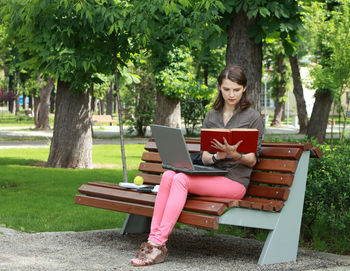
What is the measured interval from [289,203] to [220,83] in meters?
1.12

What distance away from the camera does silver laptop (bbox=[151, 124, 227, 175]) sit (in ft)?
16.6

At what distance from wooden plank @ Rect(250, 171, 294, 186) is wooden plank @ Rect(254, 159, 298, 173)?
49 mm

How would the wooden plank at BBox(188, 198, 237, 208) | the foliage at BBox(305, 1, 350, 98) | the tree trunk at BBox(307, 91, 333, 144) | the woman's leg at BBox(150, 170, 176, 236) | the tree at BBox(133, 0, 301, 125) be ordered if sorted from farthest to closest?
the tree trunk at BBox(307, 91, 333, 144), the foliage at BBox(305, 1, 350, 98), the tree at BBox(133, 0, 301, 125), the woman's leg at BBox(150, 170, 176, 236), the wooden plank at BBox(188, 198, 237, 208)

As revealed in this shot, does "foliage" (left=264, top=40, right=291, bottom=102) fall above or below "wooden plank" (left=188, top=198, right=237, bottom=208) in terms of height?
above

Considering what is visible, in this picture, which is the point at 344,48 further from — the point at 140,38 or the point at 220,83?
the point at 220,83

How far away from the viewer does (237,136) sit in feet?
16.0

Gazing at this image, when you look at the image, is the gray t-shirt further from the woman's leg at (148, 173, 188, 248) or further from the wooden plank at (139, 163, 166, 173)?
the wooden plank at (139, 163, 166, 173)

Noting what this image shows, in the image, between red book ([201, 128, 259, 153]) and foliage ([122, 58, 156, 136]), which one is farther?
foliage ([122, 58, 156, 136])

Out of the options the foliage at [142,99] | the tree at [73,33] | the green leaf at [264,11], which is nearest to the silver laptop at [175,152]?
the green leaf at [264,11]

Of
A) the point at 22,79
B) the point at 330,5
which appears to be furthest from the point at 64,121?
the point at 22,79

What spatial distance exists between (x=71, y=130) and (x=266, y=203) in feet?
28.5

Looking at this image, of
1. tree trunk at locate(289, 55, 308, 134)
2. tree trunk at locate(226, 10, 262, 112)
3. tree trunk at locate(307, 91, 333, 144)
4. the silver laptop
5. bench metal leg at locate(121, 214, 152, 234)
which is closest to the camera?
the silver laptop

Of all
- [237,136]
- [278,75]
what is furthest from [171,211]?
[278,75]

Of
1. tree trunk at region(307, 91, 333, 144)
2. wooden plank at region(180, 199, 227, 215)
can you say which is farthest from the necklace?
tree trunk at region(307, 91, 333, 144)
